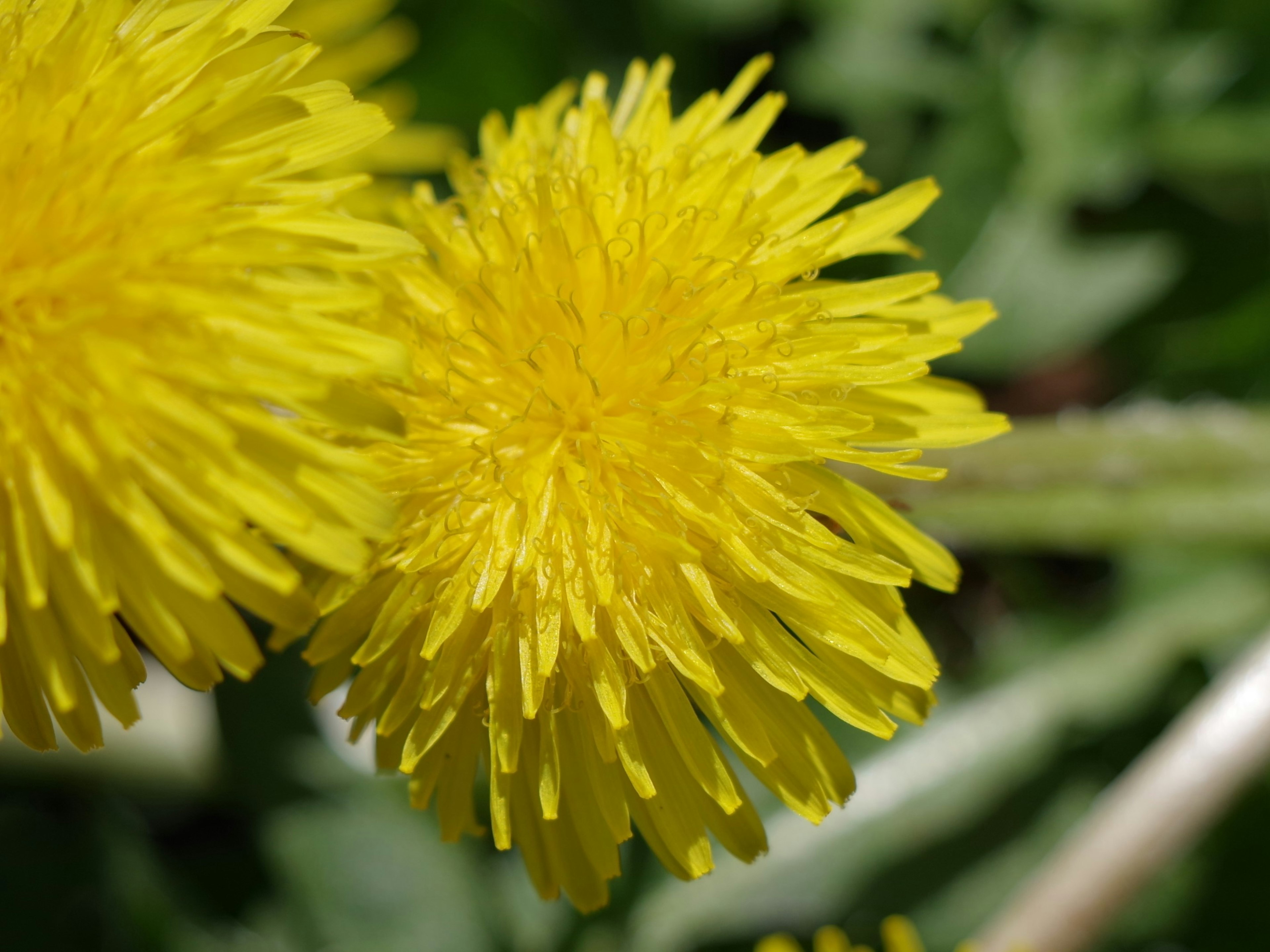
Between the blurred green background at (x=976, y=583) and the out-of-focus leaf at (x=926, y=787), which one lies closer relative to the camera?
the blurred green background at (x=976, y=583)

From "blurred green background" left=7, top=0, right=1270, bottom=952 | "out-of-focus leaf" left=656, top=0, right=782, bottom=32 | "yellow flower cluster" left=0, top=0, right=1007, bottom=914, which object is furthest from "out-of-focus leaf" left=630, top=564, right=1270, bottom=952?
"out-of-focus leaf" left=656, top=0, right=782, bottom=32

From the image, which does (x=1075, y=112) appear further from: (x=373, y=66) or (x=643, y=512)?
(x=643, y=512)

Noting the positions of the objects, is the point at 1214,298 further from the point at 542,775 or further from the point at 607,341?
the point at 542,775

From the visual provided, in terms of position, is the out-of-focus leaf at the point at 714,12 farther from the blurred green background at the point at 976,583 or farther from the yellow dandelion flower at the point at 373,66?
the yellow dandelion flower at the point at 373,66

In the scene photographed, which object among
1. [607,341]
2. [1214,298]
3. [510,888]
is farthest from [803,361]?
[1214,298]

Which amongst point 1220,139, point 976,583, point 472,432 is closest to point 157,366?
point 472,432

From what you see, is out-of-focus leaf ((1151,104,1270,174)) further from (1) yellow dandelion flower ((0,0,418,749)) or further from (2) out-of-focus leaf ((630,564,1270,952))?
(1) yellow dandelion flower ((0,0,418,749))

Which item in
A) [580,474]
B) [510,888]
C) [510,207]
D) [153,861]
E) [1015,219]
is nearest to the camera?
[580,474]

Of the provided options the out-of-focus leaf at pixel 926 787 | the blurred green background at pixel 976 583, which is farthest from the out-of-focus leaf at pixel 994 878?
the out-of-focus leaf at pixel 926 787
